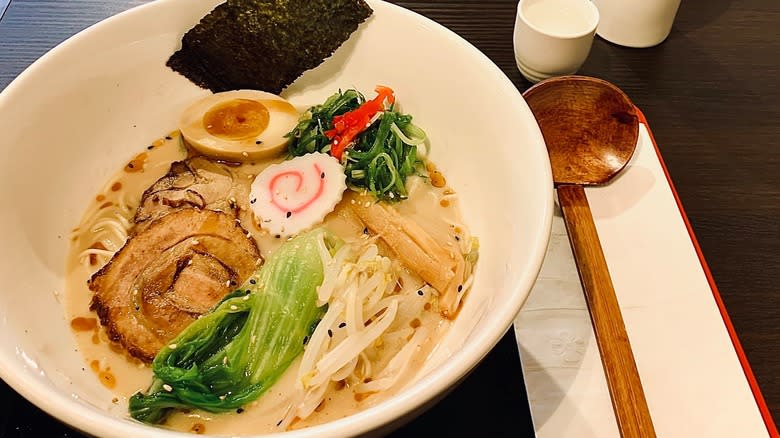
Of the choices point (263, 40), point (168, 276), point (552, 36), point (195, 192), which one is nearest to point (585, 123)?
point (552, 36)

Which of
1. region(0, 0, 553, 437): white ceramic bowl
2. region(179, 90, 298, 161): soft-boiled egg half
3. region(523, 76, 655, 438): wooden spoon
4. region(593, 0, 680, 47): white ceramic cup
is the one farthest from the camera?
region(593, 0, 680, 47): white ceramic cup

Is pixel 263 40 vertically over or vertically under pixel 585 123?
over

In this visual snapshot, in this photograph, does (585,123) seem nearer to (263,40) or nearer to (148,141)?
(263,40)

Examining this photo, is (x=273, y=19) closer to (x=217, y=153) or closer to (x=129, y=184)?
(x=217, y=153)

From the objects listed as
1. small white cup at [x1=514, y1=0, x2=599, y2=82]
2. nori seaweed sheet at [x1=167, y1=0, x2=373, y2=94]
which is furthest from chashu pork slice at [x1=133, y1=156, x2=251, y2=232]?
small white cup at [x1=514, y1=0, x2=599, y2=82]

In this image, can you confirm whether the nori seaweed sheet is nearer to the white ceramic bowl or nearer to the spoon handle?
the white ceramic bowl

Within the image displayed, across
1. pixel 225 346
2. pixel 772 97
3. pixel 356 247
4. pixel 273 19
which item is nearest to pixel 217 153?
pixel 273 19
